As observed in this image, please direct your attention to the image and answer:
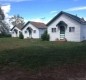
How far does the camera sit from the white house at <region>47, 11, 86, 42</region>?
39219mm

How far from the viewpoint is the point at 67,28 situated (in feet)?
132

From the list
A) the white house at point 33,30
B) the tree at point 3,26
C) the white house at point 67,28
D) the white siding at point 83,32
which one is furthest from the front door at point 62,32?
the tree at point 3,26

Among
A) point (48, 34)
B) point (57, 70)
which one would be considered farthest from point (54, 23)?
point (57, 70)

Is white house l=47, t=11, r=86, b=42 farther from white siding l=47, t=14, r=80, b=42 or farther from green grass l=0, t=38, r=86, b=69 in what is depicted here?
green grass l=0, t=38, r=86, b=69

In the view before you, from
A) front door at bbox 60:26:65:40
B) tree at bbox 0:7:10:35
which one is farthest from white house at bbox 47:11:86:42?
tree at bbox 0:7:10:35

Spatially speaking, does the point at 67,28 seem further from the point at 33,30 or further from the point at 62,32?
the point at 33,30

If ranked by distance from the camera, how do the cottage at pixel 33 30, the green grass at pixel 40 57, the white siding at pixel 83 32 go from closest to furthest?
the green grass at pixel 40 57 → the white siding at pixel 83 32 → the cottage at pixel 33 30

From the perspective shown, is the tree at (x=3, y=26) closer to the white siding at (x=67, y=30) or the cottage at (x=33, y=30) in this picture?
the cottage at (x=33, y=30)

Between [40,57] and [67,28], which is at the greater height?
[67,28]

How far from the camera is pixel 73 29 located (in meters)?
39.7

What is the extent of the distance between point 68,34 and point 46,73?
29722mm

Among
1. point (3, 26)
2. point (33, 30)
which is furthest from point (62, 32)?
point (3, 26)

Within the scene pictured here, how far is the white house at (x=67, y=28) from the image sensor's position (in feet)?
129

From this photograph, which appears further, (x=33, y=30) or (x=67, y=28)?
(x=33, y=30)
